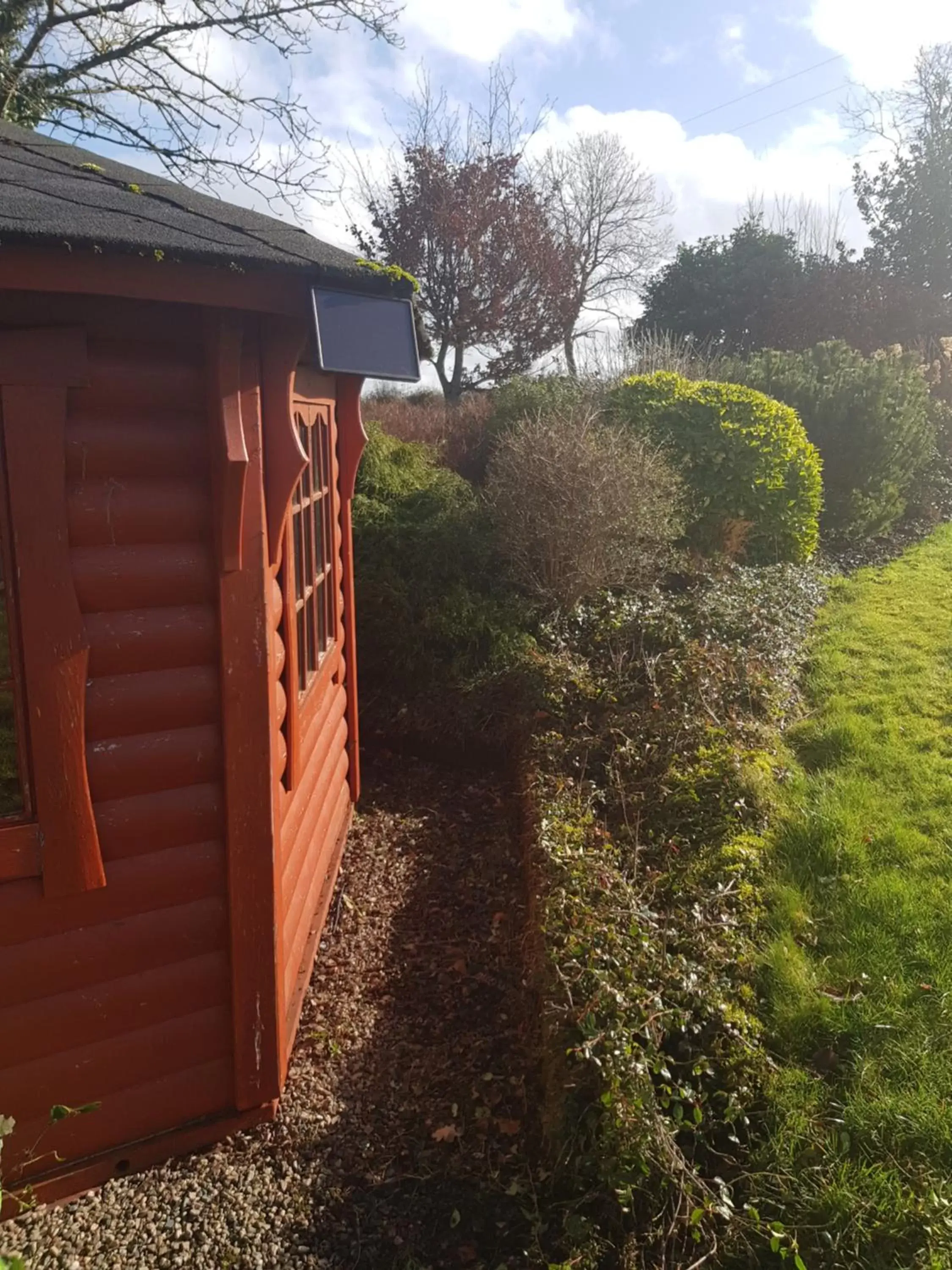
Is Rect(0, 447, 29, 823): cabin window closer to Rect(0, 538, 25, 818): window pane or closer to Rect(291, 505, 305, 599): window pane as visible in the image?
Rect(0, 538, 25, 818): window pane

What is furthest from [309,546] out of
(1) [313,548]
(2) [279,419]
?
(2) [279,419]

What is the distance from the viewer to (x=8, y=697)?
8.21ft

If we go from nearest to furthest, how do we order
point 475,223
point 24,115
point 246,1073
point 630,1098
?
point 630,1098
point 246,1073
point 24,115
point 475,223

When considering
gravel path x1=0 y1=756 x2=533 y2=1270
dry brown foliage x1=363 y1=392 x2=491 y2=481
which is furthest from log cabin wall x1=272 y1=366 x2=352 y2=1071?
dry brown foliage x1=363 y1=392 x2=491 y2=481

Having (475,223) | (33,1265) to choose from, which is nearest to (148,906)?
(33,1265)

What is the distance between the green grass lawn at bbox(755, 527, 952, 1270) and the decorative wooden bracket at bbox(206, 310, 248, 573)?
2.87m

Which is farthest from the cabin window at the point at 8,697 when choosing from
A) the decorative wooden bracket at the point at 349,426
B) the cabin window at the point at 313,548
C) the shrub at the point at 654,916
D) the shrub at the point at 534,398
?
the shrub at the point at 534,398

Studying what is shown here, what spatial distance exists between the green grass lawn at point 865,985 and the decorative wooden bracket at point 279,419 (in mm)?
2814

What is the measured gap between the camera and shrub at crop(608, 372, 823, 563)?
8.82m

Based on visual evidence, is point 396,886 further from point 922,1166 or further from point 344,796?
point 922,1166

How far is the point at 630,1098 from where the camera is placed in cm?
284

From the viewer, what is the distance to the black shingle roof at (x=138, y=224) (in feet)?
6.45

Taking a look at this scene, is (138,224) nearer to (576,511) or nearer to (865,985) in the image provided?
(865,985)

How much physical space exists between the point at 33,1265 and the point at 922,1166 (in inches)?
116
